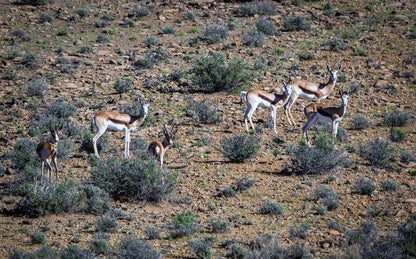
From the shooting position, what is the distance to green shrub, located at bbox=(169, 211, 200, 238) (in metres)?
11.5

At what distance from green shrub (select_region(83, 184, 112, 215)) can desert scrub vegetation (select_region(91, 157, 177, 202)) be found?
0.32 metres

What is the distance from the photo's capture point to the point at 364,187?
1379 cm

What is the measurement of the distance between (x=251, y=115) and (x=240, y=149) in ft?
11.3

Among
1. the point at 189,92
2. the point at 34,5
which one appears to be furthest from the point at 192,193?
the point at 34,5

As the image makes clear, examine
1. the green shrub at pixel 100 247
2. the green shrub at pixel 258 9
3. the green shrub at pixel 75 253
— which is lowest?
the green shrub at pixel 100 247

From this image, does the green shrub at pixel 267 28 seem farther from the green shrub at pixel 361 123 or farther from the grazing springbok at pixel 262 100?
the green shrub at pixel 361 123

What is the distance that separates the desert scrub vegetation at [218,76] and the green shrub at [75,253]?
11286 mm

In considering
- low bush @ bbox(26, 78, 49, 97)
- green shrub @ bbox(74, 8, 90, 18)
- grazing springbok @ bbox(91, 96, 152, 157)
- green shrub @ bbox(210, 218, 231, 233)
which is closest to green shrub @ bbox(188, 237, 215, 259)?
green shrub @ bbox(210, 218, 231, 233)

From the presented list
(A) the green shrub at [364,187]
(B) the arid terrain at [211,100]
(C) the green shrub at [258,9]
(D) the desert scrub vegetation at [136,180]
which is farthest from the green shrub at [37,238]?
(C) the green shrub at [258,9]

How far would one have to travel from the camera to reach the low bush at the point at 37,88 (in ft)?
65.8

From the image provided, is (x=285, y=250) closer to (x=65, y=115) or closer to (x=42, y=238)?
(x=42, y=238)

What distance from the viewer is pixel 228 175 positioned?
1472 centimetres

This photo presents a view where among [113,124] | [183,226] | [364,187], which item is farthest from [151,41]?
[183,226]

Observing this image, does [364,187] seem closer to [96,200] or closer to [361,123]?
[361,123]
